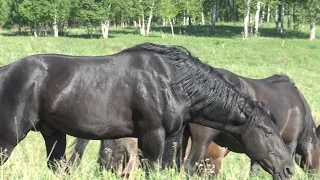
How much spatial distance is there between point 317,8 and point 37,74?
48804mm

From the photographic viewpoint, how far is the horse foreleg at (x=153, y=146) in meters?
5.58

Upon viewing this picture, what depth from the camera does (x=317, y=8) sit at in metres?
50.6

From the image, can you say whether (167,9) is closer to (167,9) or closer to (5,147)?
(167,9)

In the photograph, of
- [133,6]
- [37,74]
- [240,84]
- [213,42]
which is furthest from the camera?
[133,6]

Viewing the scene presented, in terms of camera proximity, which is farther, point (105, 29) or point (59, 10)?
point (59, 10)

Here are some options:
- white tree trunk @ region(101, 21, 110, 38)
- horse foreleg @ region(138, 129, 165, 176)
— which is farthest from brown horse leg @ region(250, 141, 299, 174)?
white tree trunk @ region(101, 21, 110, 38)

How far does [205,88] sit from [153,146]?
89 cm

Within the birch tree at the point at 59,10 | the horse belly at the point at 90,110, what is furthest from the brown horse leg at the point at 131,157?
the birch tree at the point at 59,10

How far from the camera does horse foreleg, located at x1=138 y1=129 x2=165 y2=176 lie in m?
5.58

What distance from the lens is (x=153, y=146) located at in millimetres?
5590

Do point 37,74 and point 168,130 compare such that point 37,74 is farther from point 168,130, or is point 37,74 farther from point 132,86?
point 168,130

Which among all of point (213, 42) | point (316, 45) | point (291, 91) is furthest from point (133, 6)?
point (291, 91)

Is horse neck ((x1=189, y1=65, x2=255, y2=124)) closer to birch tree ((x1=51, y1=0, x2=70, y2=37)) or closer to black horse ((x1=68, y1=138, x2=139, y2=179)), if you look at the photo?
black horse ((x1=68, y1=138, x2=139, y2=179))

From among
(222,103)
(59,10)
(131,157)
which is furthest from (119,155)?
(59,10)
